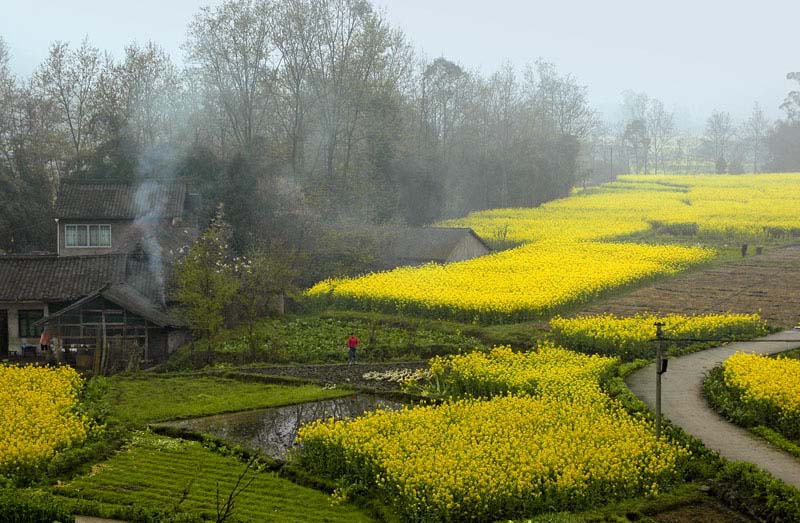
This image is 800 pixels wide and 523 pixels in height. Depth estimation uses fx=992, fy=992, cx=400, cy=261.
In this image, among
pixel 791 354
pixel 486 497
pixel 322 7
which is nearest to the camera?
pixel 486 497

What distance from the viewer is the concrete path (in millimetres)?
18859

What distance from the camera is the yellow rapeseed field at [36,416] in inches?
736

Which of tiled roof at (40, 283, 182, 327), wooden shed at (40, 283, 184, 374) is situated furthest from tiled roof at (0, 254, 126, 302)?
wooden shed at (40, 283, 184, 374)

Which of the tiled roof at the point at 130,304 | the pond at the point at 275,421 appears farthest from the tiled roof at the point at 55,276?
the pond at the point at 275,421

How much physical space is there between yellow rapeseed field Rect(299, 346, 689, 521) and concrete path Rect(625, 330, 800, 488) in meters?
1.35

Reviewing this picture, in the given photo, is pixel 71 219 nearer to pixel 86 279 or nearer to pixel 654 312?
pixel 86 279

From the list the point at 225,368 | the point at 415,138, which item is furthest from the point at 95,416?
the point at 415,138

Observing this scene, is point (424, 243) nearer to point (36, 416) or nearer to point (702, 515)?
point (36, 416)

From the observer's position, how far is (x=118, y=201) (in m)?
42.2

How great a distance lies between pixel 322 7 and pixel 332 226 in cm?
1460

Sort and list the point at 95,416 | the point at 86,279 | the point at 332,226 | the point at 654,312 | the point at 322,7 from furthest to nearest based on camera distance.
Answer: the point at 322,7
the point at 332,226
the point at 654,312
the point at 86,279
the point at 95,416

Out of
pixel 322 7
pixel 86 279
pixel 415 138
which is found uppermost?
pixel 322 7

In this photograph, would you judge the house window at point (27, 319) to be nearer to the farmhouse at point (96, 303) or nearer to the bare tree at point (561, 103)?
the farmhouse at point (96, 303)

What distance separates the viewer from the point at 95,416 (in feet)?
74.8
